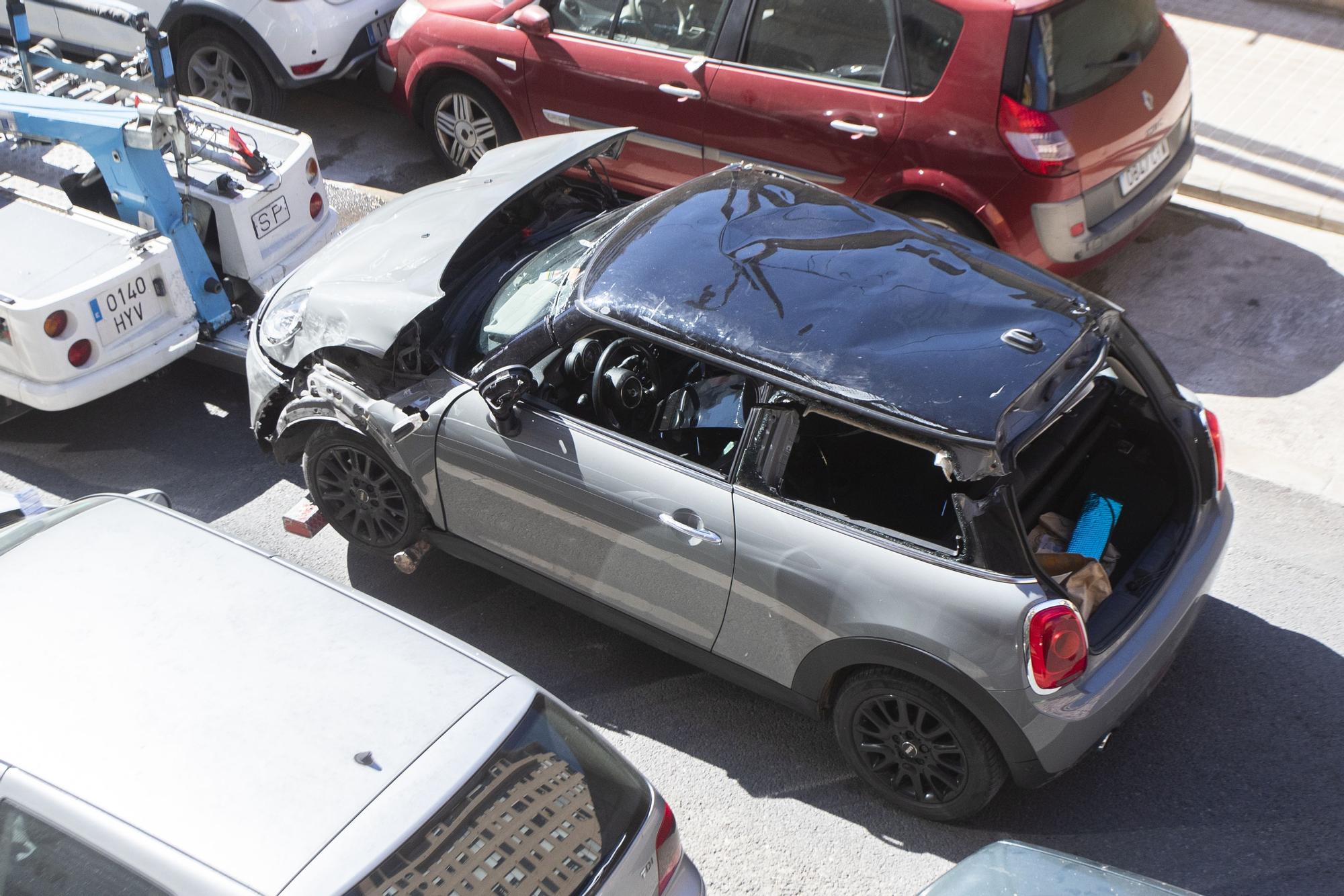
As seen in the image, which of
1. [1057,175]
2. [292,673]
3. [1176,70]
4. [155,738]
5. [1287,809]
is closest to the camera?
[155,738]

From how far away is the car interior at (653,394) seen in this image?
165 inches

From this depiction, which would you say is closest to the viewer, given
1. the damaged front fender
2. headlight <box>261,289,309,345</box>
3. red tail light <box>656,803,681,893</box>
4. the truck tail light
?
red tail light <box>656,803,681,893</box>

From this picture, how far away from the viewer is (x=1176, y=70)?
252 inches

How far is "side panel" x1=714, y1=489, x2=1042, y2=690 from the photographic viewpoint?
3629 mm

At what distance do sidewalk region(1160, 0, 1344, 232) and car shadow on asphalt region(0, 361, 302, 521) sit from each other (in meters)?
5.72

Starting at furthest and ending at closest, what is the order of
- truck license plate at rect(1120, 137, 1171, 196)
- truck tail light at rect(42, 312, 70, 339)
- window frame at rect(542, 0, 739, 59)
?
window frame at rect(542, 0, 739, 59) < truck license plate at rect(1120, 137, 1171, 196) < truck tail light at rect(42, 312, 70, 339)

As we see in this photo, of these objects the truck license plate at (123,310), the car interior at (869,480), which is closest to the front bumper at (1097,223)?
the car interior at (869,480)

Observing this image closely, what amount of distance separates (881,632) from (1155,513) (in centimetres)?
124

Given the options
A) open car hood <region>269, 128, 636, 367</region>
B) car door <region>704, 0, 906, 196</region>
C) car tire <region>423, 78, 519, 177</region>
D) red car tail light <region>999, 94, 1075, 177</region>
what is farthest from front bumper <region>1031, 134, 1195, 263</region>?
car tire <region>423, 78, 519, 177</region>

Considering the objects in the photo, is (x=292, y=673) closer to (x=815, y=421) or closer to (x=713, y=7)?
(x=815, y=421)

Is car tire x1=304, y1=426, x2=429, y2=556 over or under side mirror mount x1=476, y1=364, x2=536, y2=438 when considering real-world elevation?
under

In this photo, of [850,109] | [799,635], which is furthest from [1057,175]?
[799,635]

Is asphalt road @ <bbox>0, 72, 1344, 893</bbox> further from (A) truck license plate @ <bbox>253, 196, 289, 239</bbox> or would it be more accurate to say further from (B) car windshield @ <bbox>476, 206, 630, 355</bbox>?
(B) car windshield @ <bbox>476, 206, 630, 355</bbox>

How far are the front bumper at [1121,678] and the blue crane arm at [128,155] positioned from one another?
427cm
